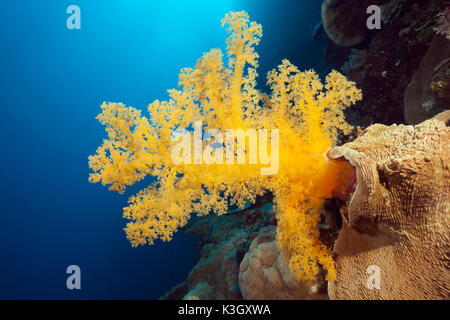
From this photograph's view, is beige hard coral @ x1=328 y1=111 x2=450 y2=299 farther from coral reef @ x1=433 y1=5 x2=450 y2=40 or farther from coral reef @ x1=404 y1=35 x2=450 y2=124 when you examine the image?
coral reef @ x1=433 y1=5 x2=450 y2=40

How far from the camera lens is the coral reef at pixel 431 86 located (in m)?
2.91

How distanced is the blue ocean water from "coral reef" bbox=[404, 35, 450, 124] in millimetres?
17467

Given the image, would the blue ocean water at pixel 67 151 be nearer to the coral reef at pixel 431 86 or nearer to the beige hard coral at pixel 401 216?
the coral reef at pixel 431 86

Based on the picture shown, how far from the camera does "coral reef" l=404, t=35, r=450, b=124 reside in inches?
115

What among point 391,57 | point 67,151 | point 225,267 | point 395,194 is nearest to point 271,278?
point 395,194

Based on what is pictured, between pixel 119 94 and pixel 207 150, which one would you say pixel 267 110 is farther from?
pixel 119 94

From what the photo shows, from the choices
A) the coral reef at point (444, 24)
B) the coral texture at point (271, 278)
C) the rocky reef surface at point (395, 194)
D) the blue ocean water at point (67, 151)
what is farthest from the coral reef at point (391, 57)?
the blue ocean water at point (67, 151)

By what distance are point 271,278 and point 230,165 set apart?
73.1 inches

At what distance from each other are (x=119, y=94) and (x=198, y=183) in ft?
301

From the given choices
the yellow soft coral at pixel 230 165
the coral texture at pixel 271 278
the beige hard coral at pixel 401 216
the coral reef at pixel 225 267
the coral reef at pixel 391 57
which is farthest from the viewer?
the coral reef at pixel 225 267

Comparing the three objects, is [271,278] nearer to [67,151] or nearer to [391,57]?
[391,57]

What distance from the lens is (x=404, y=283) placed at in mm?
1764

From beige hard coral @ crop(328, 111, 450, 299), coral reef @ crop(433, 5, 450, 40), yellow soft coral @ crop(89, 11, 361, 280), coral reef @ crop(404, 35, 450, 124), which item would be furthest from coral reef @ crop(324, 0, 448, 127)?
beige hard coral @ crop(328, 111, 450, 299)

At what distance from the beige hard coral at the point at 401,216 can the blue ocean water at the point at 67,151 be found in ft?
65.6
